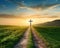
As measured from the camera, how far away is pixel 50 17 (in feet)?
26.0

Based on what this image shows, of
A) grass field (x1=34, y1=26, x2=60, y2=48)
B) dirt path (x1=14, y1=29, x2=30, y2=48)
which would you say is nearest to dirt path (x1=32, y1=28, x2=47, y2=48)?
grass field (x1=34, y1=26, x2=60, y2=48)

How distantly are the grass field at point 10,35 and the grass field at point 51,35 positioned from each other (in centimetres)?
73

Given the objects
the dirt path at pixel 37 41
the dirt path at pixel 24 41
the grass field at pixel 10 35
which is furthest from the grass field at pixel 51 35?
the grass field at pixel 10 35

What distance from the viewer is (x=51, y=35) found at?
7.68 meters

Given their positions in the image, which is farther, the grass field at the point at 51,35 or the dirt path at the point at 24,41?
the grass field at the point at 51,35

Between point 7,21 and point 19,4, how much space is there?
0.90 meters

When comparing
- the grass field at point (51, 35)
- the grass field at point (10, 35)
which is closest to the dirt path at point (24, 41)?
the grass field at point (10, 35)

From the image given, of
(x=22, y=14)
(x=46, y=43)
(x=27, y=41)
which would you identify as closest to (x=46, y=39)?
(x=46, y=43)

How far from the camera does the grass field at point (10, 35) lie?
277 inches

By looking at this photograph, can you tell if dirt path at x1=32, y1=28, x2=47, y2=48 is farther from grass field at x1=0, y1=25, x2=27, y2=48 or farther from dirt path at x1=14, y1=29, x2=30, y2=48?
grass field at x1=0, y1=25, x2=27, y2=48

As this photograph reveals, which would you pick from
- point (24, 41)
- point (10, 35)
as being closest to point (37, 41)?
point (24, 41)

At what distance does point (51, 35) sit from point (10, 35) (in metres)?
1.72

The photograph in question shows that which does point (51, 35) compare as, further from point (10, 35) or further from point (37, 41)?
point (10, 35)

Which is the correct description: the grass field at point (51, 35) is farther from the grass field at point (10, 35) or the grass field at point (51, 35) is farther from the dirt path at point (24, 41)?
the grass field at point (10, 35)
